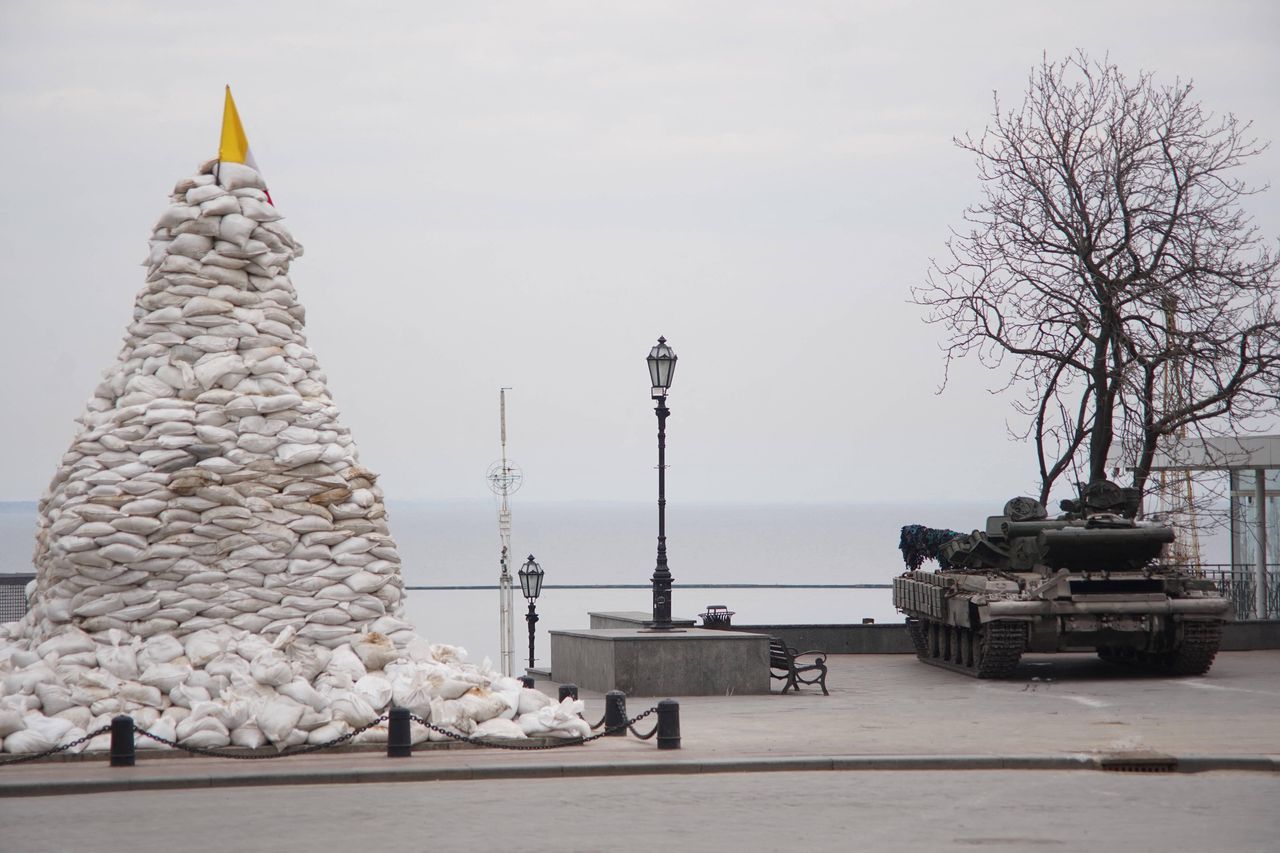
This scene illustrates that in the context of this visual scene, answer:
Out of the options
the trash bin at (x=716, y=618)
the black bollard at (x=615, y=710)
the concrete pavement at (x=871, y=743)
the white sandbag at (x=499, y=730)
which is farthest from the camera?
the trash bin at (x=716, y=618)

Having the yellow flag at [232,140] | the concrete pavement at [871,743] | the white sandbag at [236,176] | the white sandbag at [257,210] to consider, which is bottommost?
the concrete pavement at [871,743]

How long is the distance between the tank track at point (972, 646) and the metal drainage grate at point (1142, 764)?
7.71 meters

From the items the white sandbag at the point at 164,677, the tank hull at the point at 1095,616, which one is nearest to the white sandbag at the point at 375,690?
the white sandbag at the point at 164,677

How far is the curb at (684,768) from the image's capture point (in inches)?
467

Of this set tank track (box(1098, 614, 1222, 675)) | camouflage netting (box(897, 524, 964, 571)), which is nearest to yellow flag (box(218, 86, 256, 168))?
tank track (box(1098, 614, 1222, 675))

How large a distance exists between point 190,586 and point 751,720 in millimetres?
5832

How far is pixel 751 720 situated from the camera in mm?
16484

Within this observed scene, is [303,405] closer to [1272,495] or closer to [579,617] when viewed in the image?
[1272,495]

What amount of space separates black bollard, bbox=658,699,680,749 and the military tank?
764cm

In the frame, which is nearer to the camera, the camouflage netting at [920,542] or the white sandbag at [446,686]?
the white sandbag at [446,686]

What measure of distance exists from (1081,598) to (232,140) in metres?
11.7

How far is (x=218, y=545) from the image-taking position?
45.6 ft

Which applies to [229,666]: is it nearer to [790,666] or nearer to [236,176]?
[236,176]

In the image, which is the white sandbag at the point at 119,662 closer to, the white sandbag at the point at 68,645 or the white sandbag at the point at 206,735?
the white sandbag at the point at 68,645
